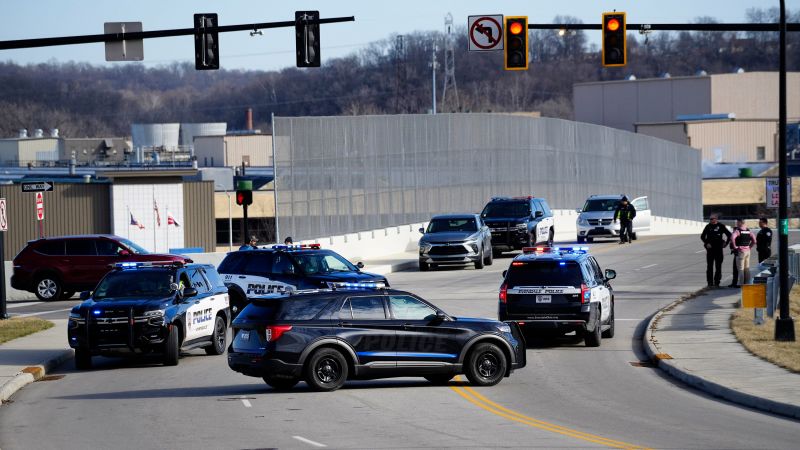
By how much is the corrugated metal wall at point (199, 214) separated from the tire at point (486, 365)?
1570 inches

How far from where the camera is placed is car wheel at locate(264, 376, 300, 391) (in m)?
17.8

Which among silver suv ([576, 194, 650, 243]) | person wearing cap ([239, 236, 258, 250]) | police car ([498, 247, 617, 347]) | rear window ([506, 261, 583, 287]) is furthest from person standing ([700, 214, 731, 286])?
silver suv ([576, 194, 650, 243])

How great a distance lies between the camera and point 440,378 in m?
18.6

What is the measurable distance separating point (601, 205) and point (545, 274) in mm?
32432

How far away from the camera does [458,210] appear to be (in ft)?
189

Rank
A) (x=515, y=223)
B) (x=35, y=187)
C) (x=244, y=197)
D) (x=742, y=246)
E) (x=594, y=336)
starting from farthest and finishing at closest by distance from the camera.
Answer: (x=515, y=223) < (x=244, y=197) < (x=742, y=246) < (x=35, y=187) < (x=594, y=336)

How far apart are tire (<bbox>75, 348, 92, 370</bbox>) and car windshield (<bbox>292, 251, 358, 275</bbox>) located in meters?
6.98

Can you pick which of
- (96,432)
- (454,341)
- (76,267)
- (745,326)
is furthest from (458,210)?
(96,432)

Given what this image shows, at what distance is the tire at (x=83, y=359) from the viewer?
21.3 metres

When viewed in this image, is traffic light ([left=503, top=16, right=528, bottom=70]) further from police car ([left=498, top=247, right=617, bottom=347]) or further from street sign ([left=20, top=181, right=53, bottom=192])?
street sign ([left=20, top=181, right=53, bottom=192])

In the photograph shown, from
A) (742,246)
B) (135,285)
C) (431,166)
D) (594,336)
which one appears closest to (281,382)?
(135,285)

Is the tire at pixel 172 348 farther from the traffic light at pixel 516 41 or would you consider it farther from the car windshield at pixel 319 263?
the traffic light at pixel 516 41

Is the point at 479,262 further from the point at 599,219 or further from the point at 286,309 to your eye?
the point at 286,309

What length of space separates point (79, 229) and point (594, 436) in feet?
147
